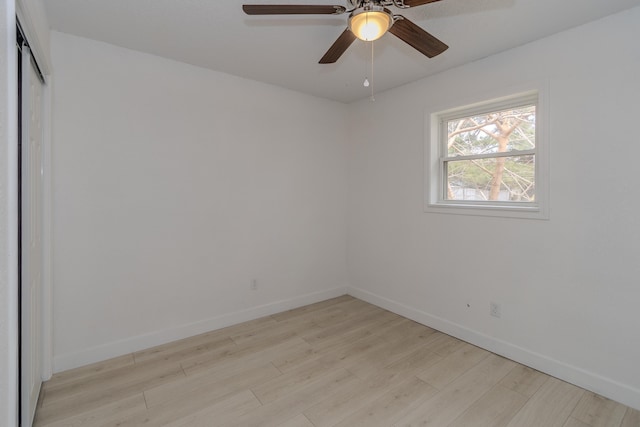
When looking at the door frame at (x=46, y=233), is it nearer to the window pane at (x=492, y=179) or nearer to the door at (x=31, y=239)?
the door at (x=31, y=239)

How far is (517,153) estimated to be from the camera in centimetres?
250

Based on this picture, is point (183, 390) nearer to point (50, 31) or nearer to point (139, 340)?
point (139, 340)

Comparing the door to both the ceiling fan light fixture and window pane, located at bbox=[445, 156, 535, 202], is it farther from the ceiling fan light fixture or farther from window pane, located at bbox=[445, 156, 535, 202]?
window pane, located at bbox=[445, 156, 535, 202]

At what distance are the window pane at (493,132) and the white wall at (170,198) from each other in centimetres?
152

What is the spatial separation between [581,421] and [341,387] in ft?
4.73

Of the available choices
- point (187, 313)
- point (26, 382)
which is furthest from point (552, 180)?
point (26, 382)

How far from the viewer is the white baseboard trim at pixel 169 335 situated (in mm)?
2305

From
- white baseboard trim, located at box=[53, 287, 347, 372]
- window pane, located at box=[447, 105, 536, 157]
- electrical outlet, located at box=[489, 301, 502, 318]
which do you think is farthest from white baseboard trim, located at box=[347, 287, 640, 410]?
window pane, located at box=[447, 105, 536, 157]

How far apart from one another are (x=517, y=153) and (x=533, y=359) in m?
1.64

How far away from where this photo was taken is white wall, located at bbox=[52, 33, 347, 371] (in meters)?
2.29

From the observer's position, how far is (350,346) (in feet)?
8.79

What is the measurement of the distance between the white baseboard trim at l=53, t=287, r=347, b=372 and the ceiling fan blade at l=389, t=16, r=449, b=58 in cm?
277

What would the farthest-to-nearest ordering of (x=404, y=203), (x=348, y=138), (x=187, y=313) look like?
(x=348, y=138)
(x=404, y=203)
(x=187, y=313)

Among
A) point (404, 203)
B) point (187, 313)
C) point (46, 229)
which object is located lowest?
point (187, 313)
